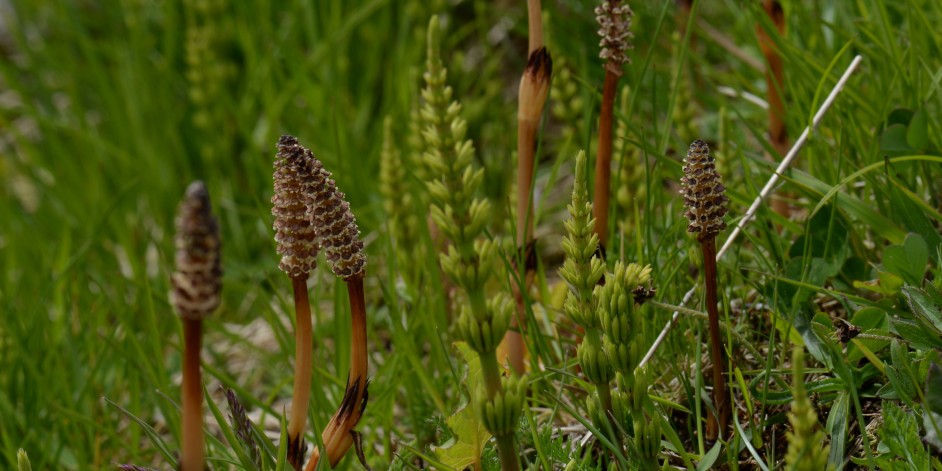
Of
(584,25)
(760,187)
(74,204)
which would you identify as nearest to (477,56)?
(584,25)

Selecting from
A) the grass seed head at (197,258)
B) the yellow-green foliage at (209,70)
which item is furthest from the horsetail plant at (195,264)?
the yellow-green foliage at (209,70)

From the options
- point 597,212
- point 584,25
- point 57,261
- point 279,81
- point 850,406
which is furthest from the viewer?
point 279,81

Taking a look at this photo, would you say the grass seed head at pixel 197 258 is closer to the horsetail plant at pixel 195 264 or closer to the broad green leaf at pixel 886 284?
the horsetail plant at pixel 195 264

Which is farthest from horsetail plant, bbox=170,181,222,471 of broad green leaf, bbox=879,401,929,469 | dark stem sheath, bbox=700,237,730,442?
broad green leaf, bbox=879,401,929,469

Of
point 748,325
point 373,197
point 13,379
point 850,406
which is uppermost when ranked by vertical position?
point 373,197

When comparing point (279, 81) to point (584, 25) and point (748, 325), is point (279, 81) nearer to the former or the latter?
point (584, 25)

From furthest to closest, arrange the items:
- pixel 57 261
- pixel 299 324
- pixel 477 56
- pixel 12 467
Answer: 1. pixel 477 56
2. pixel 57 261
3. pixel 12 467
4. pixel 299 324
